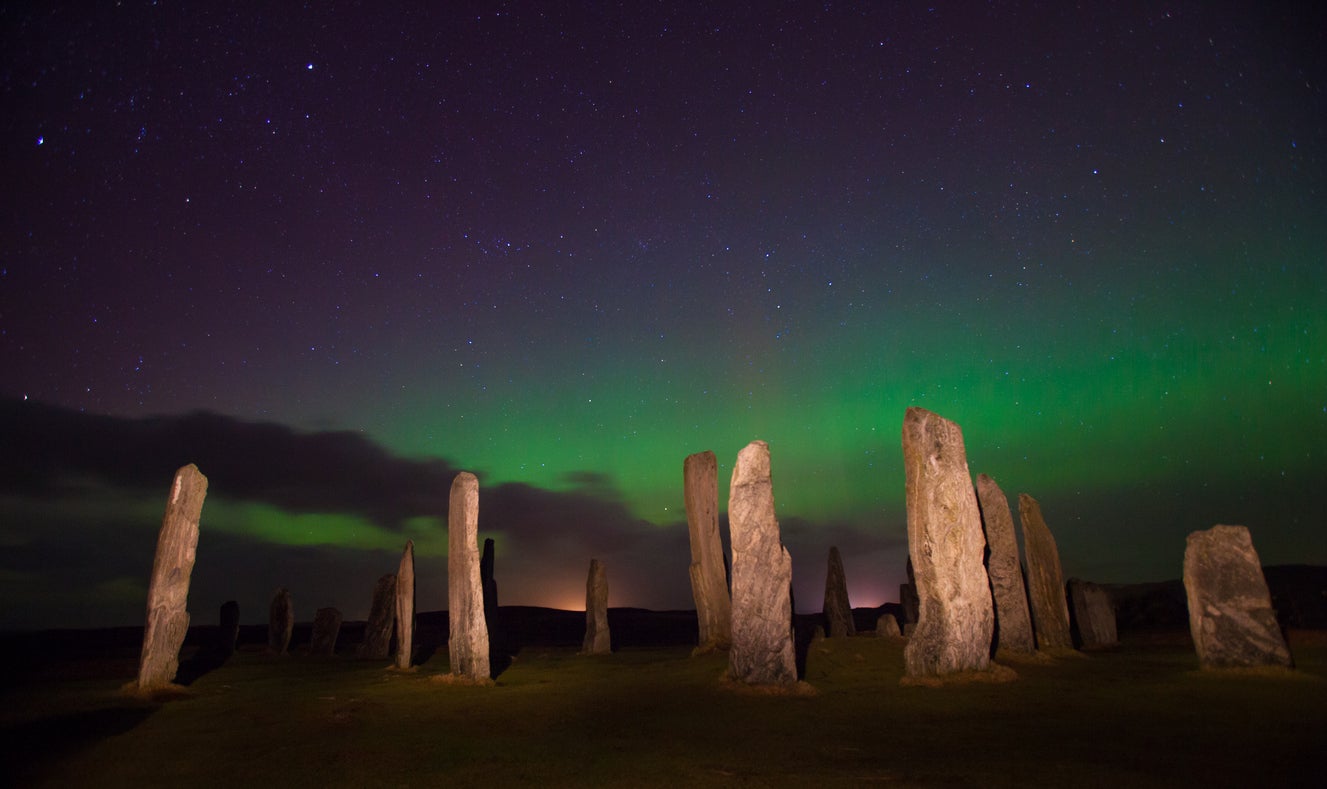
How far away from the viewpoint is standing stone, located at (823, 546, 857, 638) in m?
21.9

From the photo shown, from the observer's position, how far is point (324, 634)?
21.8 meters

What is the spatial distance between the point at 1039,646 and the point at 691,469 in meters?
8.03

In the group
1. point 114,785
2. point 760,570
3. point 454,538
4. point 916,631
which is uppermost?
point 454,538

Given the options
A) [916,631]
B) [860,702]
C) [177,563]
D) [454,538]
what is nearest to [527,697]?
[454,538]

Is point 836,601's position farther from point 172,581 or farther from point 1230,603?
point 172,581

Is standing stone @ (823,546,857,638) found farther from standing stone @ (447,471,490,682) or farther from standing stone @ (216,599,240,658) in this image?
standing stone @ (216,599,240,658)

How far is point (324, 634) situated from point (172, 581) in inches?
394

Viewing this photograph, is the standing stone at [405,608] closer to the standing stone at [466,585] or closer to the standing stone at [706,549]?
the standing stone at [466,585]

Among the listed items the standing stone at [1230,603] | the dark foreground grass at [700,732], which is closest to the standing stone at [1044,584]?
the dark foreground grass at [700,732]

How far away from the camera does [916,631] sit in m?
11.1

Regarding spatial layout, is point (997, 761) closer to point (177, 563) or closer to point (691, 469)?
point (691, 469)

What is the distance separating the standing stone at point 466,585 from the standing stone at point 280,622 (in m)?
10.7

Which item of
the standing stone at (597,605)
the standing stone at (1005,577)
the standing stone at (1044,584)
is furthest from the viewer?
the standing stone at (597,605)

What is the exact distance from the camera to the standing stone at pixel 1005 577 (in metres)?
13.5
